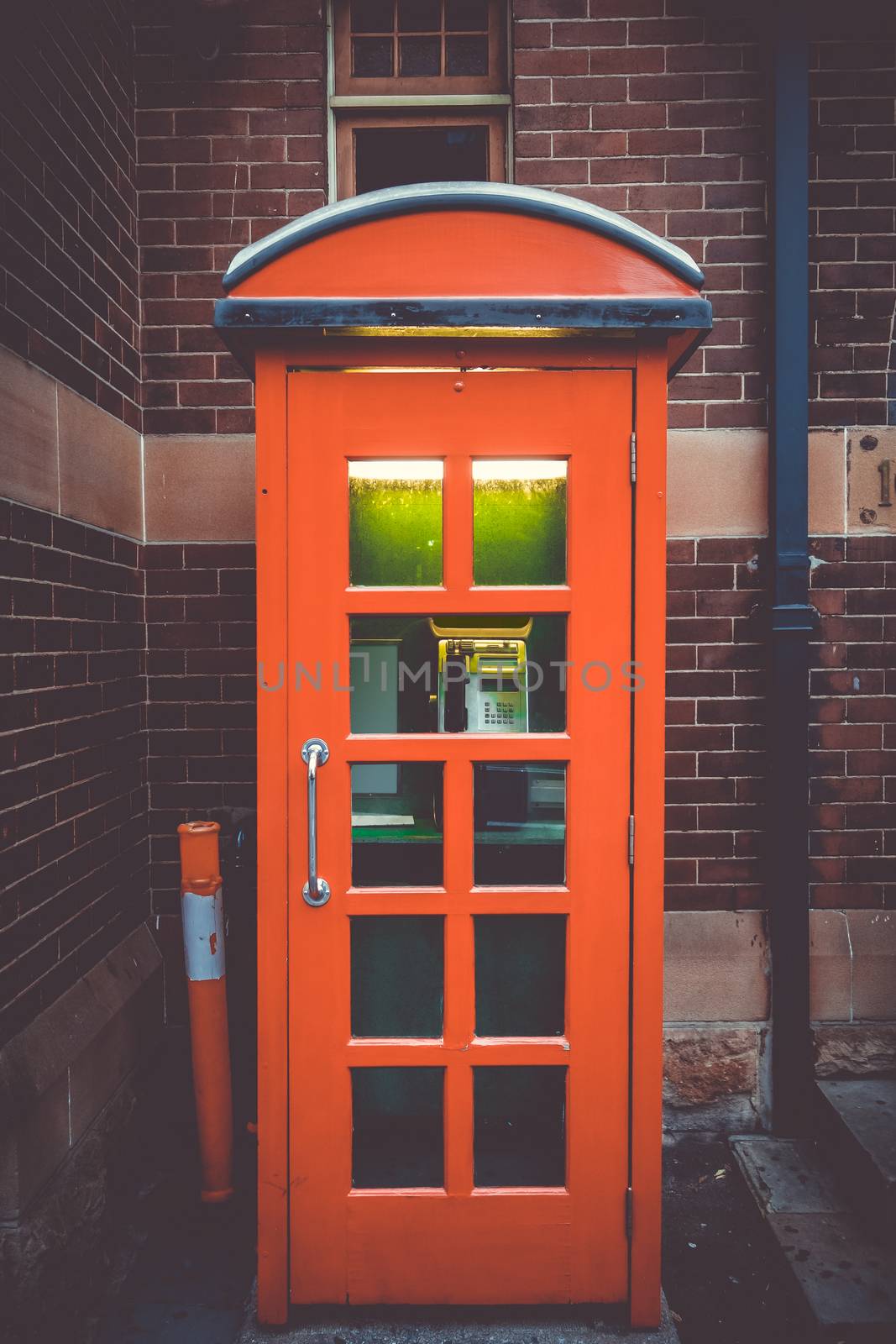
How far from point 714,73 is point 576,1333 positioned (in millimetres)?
4468

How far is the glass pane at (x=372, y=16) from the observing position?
3221 mm

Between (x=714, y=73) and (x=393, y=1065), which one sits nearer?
(x=393, y=1065)

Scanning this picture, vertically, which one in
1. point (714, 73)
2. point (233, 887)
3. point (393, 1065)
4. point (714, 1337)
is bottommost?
point (714, 1337)

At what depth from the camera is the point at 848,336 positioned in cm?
316

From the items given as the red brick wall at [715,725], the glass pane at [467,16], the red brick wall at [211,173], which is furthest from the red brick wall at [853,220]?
the red brick wall at [211,173]

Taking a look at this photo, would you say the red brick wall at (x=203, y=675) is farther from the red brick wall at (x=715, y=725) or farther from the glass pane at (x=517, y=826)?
the red brick wall at (x=715, y=725)

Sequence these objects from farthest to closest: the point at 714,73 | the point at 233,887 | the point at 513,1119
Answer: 1. the point at 714,73
2. the point at 233,887
3. the point at 513,1119

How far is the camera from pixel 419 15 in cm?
323

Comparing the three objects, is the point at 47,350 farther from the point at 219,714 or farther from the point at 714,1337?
the point at 714,1337

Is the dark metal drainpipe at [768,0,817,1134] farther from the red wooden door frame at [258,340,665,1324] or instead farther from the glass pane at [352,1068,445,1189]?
the glass pane at [352,1068,445,1189]

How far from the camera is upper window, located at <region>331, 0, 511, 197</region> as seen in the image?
3.23 metres

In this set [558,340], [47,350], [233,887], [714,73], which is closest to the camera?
[558,340]

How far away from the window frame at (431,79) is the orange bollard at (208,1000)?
309 cm

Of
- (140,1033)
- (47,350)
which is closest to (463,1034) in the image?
(140,1033)
